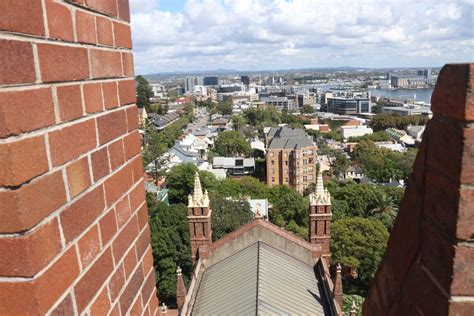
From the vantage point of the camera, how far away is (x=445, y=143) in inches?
55.1

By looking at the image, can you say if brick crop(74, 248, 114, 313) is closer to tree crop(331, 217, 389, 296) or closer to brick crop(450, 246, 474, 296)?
brick crop(450, 246, 474, 296)

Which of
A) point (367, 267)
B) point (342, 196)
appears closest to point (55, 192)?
point (367, 267)

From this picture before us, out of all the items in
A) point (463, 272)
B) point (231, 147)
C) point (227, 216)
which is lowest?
point (231, 147)

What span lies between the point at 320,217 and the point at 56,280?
16.7 metres

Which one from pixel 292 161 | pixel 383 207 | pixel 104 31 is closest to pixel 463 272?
pixel 104 31

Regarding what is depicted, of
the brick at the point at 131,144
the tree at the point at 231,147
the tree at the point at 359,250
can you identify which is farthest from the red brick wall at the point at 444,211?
the tree at the point at 231,147

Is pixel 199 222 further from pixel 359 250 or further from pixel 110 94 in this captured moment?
pixel 110 94

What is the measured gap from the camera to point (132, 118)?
7.62 feet

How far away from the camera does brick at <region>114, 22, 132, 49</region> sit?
2.09 m

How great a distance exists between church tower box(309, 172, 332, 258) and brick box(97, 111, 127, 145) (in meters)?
15.5

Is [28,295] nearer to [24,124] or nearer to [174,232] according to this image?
[24,124]

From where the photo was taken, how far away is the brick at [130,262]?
2105 millimetres

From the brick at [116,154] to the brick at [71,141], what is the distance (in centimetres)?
21

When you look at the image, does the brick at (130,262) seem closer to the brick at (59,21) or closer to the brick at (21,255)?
the brick at (21,255)
